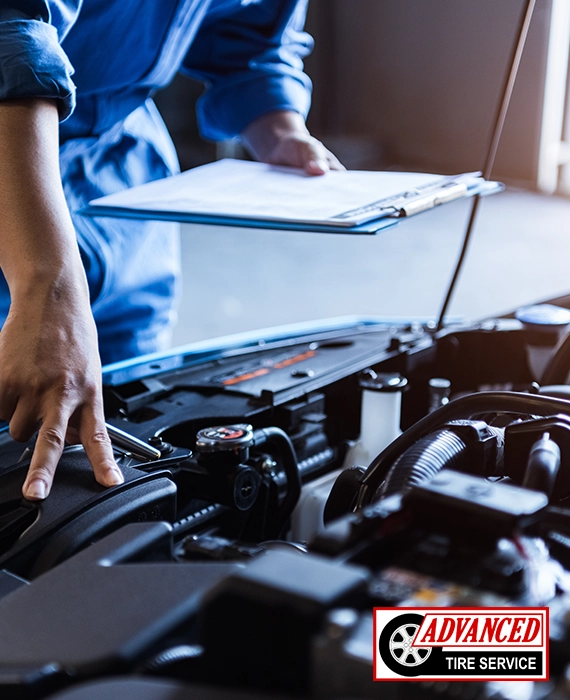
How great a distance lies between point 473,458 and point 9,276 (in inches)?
17.2

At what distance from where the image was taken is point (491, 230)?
15.4 feet

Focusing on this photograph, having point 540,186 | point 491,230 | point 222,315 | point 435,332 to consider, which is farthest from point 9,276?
point 540,186

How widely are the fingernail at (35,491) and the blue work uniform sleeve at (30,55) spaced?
14.6 inches

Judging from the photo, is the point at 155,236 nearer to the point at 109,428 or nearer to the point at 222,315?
the point at 109,428

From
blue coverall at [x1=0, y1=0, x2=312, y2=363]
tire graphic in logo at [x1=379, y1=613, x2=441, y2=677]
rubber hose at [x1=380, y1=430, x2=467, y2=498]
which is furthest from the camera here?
blue coverall at [x1=0, y1=0, x2=312, y2=363]

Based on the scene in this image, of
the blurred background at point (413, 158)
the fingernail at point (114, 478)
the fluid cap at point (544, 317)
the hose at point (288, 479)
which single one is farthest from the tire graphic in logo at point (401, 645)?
the blurred background at point (413, 158)

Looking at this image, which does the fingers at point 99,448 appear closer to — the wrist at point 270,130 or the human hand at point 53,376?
the human hand at point 53,376

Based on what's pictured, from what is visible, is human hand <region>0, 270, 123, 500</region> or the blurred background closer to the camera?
human hand <region>0, 270, 123, 500</region>

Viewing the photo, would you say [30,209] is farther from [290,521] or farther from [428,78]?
[428,78]

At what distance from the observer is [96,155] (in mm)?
1229

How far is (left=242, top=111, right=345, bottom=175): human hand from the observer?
45.7 inches

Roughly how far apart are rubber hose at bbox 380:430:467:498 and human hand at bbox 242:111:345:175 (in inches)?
21.6

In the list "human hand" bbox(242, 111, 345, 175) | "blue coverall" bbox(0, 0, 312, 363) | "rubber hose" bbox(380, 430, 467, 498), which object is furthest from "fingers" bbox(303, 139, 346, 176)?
"rubber hose" bbox(380, 430, 467, 498)

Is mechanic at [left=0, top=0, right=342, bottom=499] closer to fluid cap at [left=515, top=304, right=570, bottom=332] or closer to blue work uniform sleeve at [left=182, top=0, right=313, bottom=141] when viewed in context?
blue work uniform sleeve at [left=182, top=0, right=313, bottom=141]
